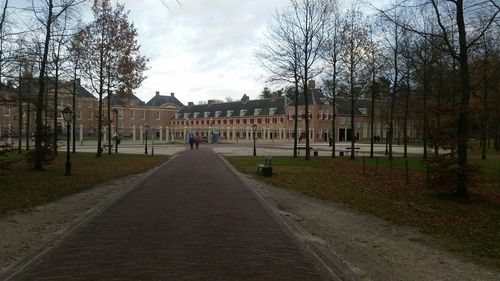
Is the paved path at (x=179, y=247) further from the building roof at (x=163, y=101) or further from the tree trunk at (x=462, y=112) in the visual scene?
the building roof at (x=163, y=101)

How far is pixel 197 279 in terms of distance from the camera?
5590mm

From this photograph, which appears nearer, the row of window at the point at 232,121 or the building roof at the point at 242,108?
the row of window at the point at 232,121

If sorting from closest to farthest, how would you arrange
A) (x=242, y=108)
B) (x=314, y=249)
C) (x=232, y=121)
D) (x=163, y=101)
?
(x=314, y=249)
(x=242, y=108)
(x=232, y=121)
(x=163, y=101)

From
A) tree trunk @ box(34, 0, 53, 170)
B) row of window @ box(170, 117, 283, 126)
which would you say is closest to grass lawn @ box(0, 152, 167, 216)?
tree trunk @ box(34, 0, 53, 170)

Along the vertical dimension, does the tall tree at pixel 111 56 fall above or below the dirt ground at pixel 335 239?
above

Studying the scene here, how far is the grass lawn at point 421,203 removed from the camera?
329 inches

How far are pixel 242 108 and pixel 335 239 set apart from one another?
96776 mm

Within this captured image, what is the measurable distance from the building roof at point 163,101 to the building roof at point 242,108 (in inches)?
128

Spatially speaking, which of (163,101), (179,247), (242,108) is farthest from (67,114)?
(163,101)

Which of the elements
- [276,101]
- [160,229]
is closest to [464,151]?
[160,229]

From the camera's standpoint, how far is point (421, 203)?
1279 centimetres

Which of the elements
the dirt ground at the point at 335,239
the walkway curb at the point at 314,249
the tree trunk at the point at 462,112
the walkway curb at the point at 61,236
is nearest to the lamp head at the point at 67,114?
the walkway curb at the point at 61,236

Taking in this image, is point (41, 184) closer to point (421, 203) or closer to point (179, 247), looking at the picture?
point (179, 247)

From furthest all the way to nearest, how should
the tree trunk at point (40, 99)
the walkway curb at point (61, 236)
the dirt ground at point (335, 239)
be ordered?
1. the tree trunk at point (40, 99)
2. the dirt ground at point (335, 239)
3. the walkway curb at point (61, 236)
